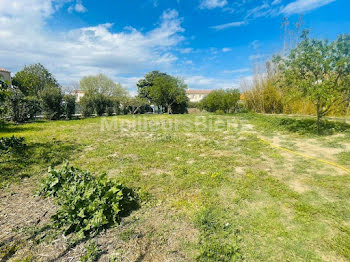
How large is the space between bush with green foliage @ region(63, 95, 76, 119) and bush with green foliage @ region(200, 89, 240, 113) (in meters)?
10.8

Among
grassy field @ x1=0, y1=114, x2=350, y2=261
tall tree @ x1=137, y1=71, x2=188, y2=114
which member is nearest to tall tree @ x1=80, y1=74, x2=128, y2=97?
tall tree @ x1=137, y1=71, x2=188, y2=114

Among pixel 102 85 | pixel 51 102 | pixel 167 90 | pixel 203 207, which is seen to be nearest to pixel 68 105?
pixel 51 102

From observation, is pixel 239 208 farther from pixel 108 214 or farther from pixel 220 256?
pixel 108 214

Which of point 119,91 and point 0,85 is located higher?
point 119,91

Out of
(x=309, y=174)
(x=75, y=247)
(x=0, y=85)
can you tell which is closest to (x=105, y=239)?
(x=75, y=247)

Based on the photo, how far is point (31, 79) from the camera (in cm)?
2472

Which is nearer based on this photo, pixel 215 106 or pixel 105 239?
pixel 105 239

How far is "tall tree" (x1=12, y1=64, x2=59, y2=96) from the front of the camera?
80.0 feet

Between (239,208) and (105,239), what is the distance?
1.56 metres

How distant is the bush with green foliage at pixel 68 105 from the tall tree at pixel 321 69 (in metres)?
13.2

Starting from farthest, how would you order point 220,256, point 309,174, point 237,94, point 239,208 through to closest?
point 237,94, point 309,174, point 239,208, point 220,256

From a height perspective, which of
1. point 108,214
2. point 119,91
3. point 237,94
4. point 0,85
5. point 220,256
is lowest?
point 220,256

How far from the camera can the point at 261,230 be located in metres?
1.87

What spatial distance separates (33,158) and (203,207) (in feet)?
12.9
